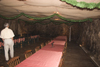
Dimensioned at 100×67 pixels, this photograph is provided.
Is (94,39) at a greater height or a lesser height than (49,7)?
lesser

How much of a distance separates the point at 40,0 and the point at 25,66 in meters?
2.78

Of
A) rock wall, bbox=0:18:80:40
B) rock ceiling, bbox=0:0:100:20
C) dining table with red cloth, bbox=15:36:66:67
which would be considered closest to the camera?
dining table with red cloth, bbox=15:36:66:67

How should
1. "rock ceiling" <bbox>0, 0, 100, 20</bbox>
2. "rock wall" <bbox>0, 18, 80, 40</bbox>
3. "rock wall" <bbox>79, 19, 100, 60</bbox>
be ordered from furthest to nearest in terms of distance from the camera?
"rock wall" <bbox>0, 18, 80, 40</bbox> → "rock wall" <bbox>79, 19, 100, 60</bbox> → "rock ceiling" <bbox>0, 0, 100, 20</bbox>

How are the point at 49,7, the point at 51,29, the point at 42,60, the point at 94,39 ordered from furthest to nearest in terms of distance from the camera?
1. the point at 51,29
2. the point at 94,39
3. the point at 49,7
4. the point at 42,60

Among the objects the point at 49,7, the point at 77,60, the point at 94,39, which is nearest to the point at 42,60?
the point at 49,7

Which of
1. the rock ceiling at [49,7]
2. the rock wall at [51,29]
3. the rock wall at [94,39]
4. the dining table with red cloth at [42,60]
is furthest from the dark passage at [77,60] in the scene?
the rock wall at [51,29]

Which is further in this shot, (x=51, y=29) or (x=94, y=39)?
(x=51, y=29)

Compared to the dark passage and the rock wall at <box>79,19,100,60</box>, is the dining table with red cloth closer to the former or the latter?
→ the dark passage

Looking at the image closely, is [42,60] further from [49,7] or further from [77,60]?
[77,60]

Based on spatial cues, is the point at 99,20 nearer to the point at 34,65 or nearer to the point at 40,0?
the point at 40,0

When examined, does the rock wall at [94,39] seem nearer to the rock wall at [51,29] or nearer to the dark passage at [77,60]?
the dark passage at [77,60]

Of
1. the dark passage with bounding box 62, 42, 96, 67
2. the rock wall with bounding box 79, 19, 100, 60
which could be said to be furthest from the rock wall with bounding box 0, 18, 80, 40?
the dark passage with bounding box 62, 42, 96, 67

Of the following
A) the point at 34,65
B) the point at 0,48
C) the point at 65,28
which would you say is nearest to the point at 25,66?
the point at 34,65

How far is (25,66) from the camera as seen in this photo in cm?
218
